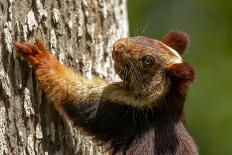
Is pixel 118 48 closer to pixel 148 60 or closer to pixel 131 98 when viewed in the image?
pixel 148 60

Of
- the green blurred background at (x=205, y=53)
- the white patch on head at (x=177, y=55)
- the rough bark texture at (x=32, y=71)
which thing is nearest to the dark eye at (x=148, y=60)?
the white patch on head at (x=177, y=55)

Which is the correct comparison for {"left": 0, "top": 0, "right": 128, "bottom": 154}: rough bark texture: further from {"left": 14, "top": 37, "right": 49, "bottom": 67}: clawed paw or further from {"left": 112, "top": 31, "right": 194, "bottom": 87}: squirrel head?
{"left": 112, "top": 31, "right": 194, "bottom": 87}: squirrel head

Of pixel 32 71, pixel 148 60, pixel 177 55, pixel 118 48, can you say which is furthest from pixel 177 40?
pixel 32 71

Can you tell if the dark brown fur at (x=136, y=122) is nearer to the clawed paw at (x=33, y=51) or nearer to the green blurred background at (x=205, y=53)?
the clawed paw at (x=33, y=51)

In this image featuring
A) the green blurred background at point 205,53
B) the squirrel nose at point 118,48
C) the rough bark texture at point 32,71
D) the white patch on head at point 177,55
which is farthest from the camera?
the green blurred background at point 205,53

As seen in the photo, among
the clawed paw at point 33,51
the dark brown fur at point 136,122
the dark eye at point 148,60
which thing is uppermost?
the clawed paw at point 33,51

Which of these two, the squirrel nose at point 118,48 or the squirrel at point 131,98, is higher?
the squirrel nose at point 118,48

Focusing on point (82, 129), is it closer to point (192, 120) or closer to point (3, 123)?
point (3, 123)

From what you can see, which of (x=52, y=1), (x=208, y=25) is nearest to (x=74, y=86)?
(x=52, y=1)

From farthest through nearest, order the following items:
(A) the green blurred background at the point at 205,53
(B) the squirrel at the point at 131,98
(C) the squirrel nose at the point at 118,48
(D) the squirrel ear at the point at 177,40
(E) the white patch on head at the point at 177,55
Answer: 1. (A) the green blurred background at the point at 205,53
2. (D) the squirrel ear at the point at 177,40
3. (E) the white patch on head at the point at 177,55
4. (C) the squirrel nose at the point at 118,48
5. (B) the squirrel at the point at 131,98
